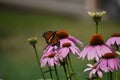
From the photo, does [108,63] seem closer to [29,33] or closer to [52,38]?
[52,38]

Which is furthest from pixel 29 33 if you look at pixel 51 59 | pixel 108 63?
pixel 108 63

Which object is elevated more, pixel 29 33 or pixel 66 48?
pixel 29 33

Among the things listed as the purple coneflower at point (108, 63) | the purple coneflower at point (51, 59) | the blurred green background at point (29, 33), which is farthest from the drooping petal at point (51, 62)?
the blurred green background at point (29, 33)

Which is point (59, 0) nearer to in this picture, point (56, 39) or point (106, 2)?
point (106, 2)

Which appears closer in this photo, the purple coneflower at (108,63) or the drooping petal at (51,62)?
the purple coneflower at (108,63)

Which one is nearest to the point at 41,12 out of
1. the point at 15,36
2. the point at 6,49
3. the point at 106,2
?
the point at 106,2

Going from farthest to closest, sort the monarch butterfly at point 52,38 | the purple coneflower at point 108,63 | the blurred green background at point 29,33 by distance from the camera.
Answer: the blurred green background at point 29,33
the monarch butterfly at point 52,38
the purple coneflower at point 108,63

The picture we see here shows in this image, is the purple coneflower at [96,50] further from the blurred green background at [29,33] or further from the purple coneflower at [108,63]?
the blurred green background at [29,33]

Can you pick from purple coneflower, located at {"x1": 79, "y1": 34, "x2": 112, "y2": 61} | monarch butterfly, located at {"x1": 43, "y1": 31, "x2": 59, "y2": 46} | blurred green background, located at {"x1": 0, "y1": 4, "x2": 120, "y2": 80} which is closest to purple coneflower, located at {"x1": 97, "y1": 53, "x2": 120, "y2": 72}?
purple coneflower, located at {"x1": 79, "y1": 34, "x2": 112, "y2": 61}
